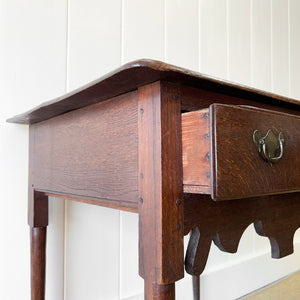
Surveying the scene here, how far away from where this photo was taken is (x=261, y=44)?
5.29 ft

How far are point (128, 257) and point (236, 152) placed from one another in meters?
0.78

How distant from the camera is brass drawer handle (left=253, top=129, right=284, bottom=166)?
1.32 ft

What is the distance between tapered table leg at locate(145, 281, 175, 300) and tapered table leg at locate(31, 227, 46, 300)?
48cm

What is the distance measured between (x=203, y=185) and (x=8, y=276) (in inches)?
27.2

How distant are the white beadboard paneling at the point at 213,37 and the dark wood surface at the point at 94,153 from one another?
839mm

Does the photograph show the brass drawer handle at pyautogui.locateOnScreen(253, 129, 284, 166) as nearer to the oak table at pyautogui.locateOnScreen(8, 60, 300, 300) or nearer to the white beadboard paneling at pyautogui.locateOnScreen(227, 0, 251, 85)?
the oak table at pyautogui.locateOnScreen(8, 60, 300, 300)

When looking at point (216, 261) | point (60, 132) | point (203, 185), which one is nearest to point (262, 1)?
point (216, 261)

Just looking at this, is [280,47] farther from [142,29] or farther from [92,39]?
[92,39]

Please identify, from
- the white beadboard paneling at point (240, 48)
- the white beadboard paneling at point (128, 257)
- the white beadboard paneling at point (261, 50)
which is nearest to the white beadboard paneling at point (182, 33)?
the white beadboard paneling at point (240, 48)

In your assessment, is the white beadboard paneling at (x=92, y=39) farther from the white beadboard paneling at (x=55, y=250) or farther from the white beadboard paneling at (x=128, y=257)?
the white beadboard paneling at (x=128, y=257)

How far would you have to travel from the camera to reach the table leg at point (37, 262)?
0.80 metres

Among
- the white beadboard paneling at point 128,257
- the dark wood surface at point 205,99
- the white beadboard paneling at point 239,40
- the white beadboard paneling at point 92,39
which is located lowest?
the white beadboard paneling at point 128,257

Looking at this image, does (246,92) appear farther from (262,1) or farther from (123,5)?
(262,1)

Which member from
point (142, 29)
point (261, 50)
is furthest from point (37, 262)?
point (261, 50)
